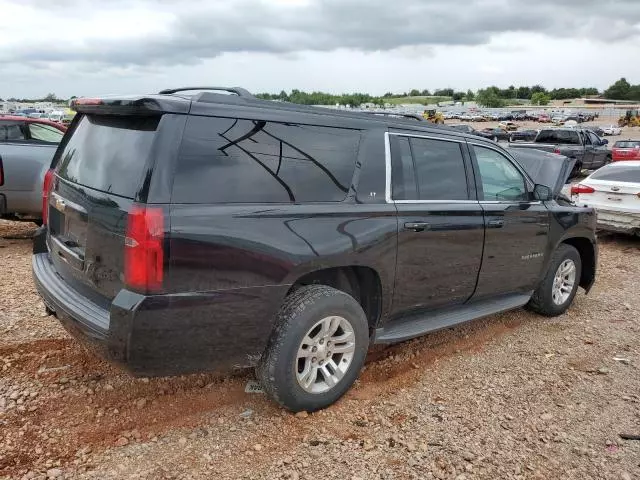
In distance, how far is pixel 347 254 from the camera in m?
3.30

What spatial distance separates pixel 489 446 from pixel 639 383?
63.5 inches

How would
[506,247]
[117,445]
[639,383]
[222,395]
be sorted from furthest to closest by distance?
[506,247]
[639,383]
[222,395]
[117,445]

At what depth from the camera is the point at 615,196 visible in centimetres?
880

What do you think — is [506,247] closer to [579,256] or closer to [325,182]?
[579,256]

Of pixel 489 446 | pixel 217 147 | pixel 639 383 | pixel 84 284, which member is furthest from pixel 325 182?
pixel 639 383

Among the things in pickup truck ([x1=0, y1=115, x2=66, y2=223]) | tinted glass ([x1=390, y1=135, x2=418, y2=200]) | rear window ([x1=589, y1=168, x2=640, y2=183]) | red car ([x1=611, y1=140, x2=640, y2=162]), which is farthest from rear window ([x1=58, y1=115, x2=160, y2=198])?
red car ([x1=611, y1=140, x2=640, y2=162])

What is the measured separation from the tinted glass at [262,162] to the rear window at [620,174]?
23.8 feet

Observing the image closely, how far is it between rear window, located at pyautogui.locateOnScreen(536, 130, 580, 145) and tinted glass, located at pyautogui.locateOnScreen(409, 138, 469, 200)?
55.2 feet

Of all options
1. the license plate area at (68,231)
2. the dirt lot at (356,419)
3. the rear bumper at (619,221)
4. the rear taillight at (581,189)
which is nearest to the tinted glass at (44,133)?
the dirt lot at (356,419)

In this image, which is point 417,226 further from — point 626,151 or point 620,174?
point 626,151

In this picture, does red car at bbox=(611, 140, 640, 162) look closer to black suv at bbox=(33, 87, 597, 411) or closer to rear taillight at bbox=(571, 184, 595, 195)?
rear taillight at bbox=(571, 184, 595, 195)

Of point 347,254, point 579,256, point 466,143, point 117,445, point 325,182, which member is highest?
point 466,143

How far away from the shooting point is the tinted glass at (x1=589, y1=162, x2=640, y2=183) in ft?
29.6

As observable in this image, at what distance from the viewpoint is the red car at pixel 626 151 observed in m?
18.5
